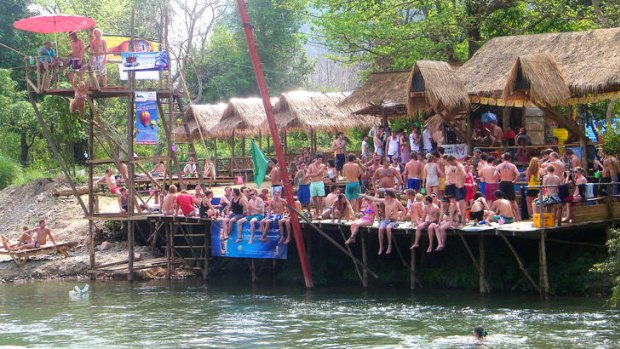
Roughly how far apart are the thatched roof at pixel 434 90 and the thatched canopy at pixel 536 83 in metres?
1.65

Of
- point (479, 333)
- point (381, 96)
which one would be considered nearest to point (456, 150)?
point (381, 96)

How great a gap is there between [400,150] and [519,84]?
5003 millimetres

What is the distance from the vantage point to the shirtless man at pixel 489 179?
22.4 metres

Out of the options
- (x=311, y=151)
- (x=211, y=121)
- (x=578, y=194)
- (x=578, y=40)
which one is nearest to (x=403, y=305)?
(x=578, y=194)

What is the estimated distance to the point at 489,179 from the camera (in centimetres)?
2239

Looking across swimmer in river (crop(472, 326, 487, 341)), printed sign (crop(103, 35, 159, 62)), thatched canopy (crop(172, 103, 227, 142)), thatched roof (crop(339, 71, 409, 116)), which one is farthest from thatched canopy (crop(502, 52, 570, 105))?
thatched canopy (crop(172, 103, 227, 142))

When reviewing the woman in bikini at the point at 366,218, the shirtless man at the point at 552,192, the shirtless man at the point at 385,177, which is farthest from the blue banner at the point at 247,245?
the shirtless man at the point at 552,192

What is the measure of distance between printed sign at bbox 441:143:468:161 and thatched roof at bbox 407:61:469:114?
1.52m

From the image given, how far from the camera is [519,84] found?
23.3 meters

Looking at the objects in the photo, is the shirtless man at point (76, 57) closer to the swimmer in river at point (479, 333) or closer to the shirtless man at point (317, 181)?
the shirtless man at point (317, 181)

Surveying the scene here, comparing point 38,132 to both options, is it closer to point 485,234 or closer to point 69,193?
point 69,193

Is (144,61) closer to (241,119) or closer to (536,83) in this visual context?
(536,83)

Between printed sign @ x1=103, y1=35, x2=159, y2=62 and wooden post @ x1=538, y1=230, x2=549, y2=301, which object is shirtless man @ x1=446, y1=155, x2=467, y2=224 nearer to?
wooden post @ x1=538, y1=230, x2=549, y2=301

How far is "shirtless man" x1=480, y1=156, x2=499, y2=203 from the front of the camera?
22.4 meters
